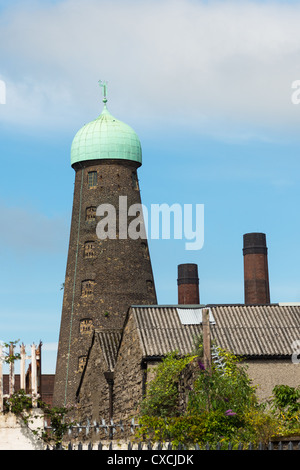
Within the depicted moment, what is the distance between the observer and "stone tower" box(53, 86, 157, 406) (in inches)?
1991

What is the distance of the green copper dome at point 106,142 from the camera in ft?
172

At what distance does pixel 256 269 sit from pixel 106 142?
11787mm

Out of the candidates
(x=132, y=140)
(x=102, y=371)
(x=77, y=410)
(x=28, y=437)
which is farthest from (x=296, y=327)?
(x=132, y=140)

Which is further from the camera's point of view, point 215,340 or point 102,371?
point 102,371

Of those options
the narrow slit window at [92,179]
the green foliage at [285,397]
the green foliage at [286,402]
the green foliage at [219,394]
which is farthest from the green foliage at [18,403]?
the narrow slit window at [92,179]

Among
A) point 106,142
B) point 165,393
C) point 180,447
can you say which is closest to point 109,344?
point 165,393

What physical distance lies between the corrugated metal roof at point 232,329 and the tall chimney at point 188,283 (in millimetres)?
20422

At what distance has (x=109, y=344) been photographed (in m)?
37.9

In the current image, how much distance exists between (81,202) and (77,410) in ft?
52.0

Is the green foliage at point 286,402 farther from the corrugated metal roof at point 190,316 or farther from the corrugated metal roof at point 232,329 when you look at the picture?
the corrugated metal roof at point 190,316

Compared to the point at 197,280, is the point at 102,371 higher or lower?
lower

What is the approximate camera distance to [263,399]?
31.4 meters

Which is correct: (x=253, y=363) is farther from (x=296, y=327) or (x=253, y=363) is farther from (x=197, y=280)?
(x=197, y=280)

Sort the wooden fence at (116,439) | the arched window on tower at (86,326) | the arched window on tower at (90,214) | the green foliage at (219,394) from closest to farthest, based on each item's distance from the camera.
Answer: the wooden fence at (116,439) < the green foliage at (219,394) < the arched window on tower at (86,326) < the arched window on tower at (90,214)
